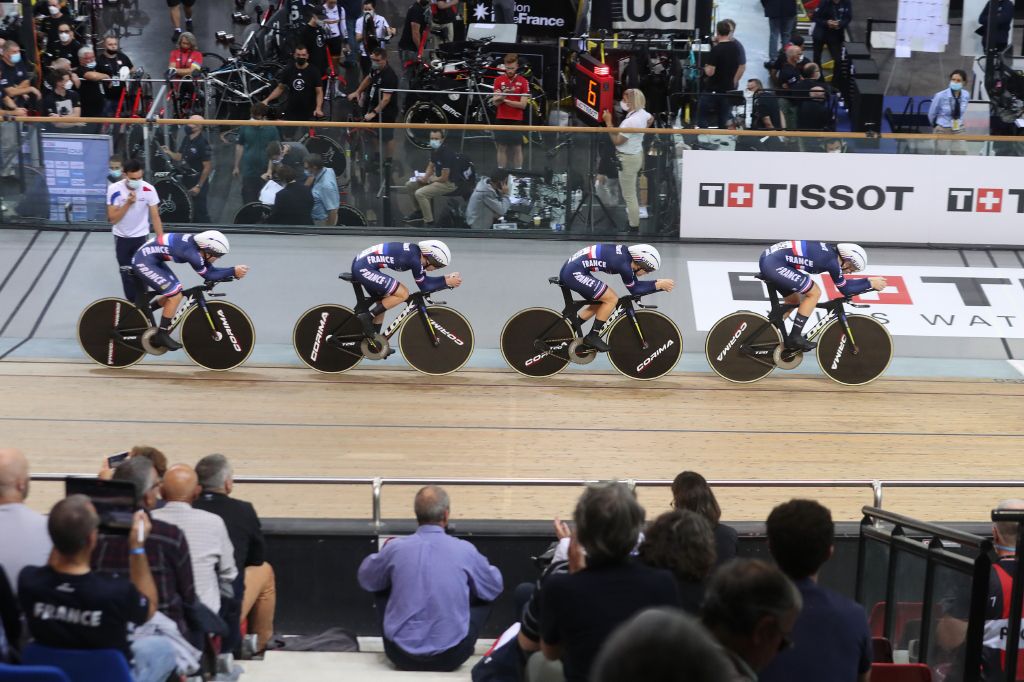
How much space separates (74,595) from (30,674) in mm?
385

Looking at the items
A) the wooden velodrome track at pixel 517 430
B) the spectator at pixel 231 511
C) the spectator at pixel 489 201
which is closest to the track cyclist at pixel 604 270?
the wooden velodrome track at pixel 517 430

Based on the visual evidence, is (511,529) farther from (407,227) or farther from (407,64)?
(407,64)

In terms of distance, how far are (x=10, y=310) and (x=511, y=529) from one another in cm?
Answer: 693

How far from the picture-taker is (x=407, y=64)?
1644cm

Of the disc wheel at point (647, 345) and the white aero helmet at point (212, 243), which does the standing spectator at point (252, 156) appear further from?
the disc wheel at point (647, 345)

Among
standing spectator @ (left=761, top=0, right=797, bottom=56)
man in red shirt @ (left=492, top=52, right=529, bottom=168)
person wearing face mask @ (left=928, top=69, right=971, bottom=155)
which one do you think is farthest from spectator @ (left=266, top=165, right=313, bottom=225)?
standing spectator @ (left=761, top=0, right=797, bottom=56)

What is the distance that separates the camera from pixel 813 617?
3473 millimetres

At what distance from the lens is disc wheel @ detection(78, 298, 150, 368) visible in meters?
11.1

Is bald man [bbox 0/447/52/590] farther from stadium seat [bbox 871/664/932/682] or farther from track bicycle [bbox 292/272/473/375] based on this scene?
track bicycle [bbox 292/272/473/375]

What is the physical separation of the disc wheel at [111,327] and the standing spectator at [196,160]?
7.25 ft

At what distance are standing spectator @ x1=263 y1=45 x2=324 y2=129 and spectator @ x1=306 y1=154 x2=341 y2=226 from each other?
6.71 ft

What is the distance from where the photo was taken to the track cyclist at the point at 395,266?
35.5 feet

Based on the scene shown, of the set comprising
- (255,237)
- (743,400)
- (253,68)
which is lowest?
(743,400)

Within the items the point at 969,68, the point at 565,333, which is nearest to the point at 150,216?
the point at 565,333
